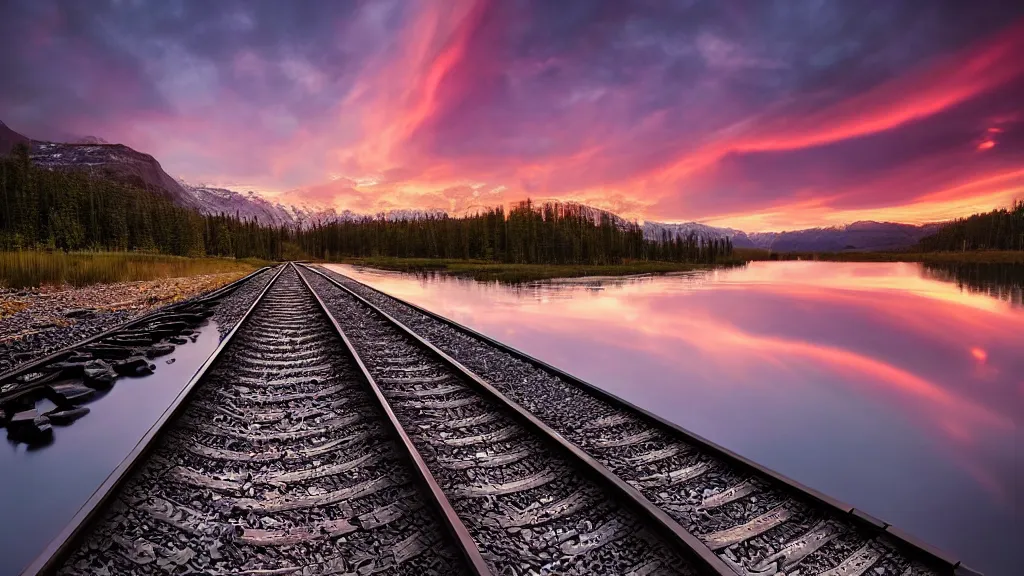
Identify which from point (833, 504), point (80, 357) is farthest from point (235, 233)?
point (833, 504)

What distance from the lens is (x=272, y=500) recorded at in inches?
136

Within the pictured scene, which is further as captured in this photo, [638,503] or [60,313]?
[60,313]

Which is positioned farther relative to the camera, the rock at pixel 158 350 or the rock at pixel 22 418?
the rock at pixel 158 350

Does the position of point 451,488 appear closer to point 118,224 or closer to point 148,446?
point 148,446

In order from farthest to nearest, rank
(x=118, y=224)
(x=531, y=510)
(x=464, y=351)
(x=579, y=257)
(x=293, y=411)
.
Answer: (x=579, y=257) → (x=118, y=224) → (x=464, y=351) → (x=293, y=411) → (x=531, y=510)

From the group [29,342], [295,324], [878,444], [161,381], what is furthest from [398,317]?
[878,444]

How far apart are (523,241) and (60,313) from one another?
6709cm

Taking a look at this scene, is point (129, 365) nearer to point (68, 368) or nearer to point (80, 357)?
point (68, 368)

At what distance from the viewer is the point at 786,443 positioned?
5379 mm

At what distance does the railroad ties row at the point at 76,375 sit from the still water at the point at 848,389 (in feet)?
24.0

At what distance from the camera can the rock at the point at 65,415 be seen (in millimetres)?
5234

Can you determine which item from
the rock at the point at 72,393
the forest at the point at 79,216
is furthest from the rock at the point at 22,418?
the forest at the point at 79,216

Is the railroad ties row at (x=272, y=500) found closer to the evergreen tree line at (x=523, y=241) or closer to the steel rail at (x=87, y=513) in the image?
the steel rail at (x=87, y=513)

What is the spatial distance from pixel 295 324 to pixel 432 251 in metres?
86.2
